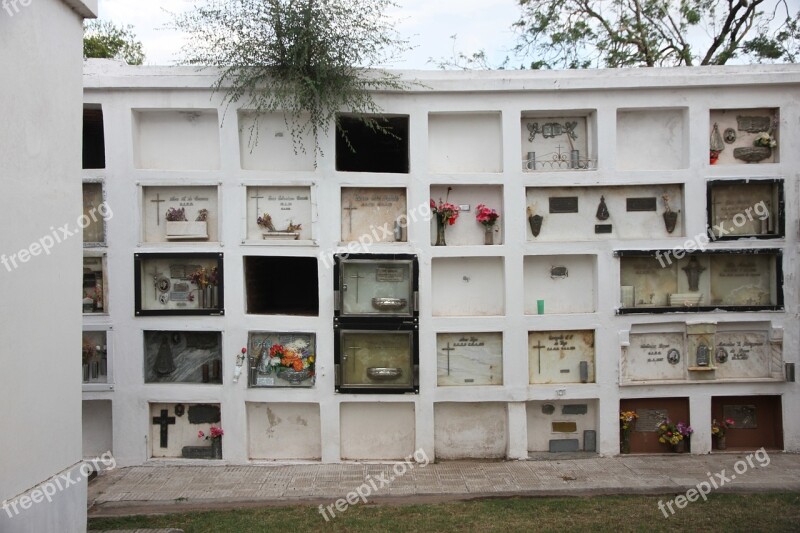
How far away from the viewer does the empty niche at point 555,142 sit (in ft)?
24.8

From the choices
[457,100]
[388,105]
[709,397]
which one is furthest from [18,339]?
[709,397]

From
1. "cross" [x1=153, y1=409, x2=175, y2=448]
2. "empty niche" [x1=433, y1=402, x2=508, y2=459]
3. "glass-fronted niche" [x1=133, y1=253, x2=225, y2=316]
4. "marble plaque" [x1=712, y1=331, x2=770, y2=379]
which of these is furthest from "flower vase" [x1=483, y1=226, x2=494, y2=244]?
"cross" [x1=153, y1=409, x2=175, y2=448]

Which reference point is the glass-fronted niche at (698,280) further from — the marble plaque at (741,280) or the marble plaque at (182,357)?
the marble plaque at (182,357)

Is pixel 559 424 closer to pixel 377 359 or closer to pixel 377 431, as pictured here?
pixel 377 431

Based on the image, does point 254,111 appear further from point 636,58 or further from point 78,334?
point 636,58

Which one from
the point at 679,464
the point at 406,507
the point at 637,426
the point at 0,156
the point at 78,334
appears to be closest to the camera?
the point at 0,156

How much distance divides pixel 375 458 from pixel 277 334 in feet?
6.08

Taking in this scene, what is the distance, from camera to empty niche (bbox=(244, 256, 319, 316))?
24.8 ft

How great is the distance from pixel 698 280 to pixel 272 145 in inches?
210

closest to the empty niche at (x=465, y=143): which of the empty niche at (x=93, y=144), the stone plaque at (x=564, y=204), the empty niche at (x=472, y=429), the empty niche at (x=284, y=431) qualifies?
the stone plaque at (x=564, y=204)

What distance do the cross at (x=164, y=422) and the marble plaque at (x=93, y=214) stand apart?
2131mm

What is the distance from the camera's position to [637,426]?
7430 millimetres

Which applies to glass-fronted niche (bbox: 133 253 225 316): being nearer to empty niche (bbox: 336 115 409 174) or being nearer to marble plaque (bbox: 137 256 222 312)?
marble plaque (bbox: 137 256 222 312)

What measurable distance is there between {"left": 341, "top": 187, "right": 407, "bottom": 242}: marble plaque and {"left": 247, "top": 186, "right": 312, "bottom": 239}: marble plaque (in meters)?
0.45
